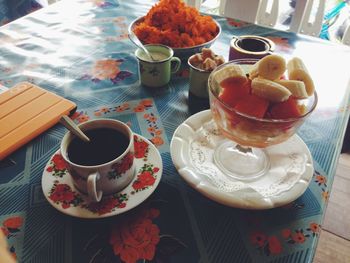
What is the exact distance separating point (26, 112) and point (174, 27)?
0.42 meters

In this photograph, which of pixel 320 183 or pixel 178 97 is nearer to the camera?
pixel 320 183

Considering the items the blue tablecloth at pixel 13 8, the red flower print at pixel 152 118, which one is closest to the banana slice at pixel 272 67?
the red flower print at pixel 152 118

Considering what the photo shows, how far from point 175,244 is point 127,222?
8 cm

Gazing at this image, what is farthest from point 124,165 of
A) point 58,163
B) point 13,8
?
point 13,8

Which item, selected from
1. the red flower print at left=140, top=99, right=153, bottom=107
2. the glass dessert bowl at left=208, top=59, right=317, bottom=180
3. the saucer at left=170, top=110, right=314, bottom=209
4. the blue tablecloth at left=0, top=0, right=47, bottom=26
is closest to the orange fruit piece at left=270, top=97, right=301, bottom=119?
the glass dessert bowl at left=208, top=59, right=317, bottom=180

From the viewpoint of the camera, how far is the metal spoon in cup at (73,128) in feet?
1.45

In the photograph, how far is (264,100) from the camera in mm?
437

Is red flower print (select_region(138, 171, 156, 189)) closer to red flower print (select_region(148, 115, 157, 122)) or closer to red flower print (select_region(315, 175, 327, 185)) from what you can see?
red flower print (select_region(148, 115, 157, 122))

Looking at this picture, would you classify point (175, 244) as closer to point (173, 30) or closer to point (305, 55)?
point (173, 30)

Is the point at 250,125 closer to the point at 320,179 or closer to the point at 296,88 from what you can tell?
the point at 296,88

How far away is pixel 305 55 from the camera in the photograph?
0.88 meters

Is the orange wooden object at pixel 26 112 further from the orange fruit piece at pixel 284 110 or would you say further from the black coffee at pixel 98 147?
the orange fruit piece at pixel 284 110

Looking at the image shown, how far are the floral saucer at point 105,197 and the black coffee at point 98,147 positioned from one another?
0.05 m

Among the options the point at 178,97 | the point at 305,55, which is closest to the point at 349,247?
the point at 305,55
